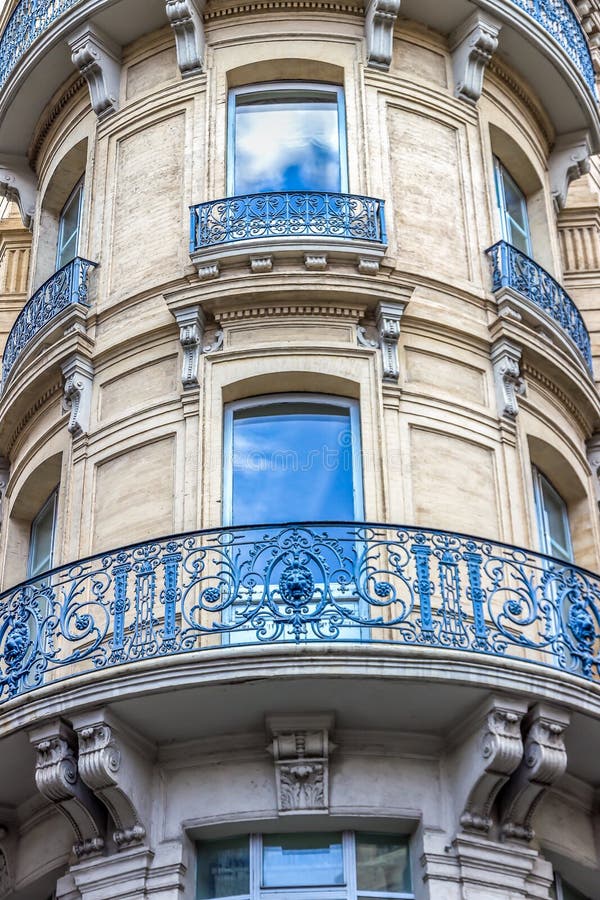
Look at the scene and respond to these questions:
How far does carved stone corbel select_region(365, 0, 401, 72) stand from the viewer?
15.4 metres

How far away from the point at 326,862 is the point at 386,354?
4167 mm

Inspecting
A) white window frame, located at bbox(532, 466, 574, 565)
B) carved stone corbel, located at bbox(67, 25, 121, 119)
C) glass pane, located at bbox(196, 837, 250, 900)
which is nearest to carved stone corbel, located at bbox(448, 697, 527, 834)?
glass pane, located at bbox(196, 837, 250, 900)

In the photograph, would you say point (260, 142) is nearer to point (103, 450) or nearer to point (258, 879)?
point (103, 450)

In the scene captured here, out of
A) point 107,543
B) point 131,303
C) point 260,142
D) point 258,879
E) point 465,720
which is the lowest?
point 258,879

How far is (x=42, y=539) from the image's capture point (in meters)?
15.0

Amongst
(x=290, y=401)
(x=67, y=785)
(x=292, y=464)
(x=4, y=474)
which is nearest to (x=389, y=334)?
(x=290, y=401)

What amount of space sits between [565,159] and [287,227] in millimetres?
4180

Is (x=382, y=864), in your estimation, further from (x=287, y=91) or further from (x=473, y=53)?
(x=473, y=53)

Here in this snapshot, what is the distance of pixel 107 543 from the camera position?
13.2 m

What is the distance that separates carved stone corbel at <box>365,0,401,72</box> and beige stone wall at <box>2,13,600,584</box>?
14 centimetres

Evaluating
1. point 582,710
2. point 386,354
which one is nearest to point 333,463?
point 386,354

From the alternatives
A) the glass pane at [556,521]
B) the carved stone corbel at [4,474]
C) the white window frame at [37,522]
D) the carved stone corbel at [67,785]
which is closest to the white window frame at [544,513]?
the glass pane at [556,521]

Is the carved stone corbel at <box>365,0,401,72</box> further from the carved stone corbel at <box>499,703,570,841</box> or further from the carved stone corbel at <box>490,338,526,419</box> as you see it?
the carved stone corbel at <box>499,703,570,841</box>

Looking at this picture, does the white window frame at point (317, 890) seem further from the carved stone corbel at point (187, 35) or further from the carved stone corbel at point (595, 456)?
the carved stone corbel at point (187, 35)
